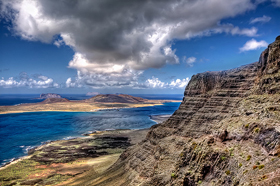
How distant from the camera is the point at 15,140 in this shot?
103 metres

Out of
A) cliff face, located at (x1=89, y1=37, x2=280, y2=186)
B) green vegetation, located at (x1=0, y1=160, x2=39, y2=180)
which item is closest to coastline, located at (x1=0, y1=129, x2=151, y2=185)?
green vegetation, located at (x1=0, y1=160, x2=39, y2=180)

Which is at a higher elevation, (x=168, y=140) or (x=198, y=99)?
A: (x=198, y=99)

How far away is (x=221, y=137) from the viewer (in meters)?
24.6

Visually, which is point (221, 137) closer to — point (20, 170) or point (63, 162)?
point (63, 162)

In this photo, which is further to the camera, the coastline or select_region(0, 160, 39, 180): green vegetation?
select_region(0, 160, 39, 180): green vegetation

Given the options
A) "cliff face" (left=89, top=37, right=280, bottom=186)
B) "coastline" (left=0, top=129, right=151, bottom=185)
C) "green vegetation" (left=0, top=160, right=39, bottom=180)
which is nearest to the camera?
"cliff face" (left=89, top=37, right=280, bottom=186)

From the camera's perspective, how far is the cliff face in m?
18.6

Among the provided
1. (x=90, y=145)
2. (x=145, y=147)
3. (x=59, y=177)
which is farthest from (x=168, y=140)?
(x=90, y=145)

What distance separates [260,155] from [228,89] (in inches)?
1028

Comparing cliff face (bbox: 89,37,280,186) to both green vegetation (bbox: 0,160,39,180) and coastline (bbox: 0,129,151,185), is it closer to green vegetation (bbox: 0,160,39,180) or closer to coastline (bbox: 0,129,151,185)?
coastline (bbox: 0,129,151,185)

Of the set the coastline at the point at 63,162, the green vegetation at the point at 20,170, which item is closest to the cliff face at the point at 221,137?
the coastline at the point at 63,162

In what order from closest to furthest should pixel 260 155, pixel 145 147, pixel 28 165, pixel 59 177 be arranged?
pixel 260 155, pixel 145 147, pixel 59 177, pixel 28 165

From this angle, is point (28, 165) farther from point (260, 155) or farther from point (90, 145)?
point (260, 155)

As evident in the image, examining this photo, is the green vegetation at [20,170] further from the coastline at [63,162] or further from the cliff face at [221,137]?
the cliff face at [221,137]
